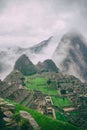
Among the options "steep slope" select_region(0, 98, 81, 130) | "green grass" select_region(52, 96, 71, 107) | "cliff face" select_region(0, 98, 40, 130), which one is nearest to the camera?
"cliff face" select_region(0, 98, 40, 130)

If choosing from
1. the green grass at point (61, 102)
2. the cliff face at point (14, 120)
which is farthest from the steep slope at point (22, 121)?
the green grass at point (61, 102)

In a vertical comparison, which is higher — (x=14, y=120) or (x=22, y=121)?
(x=14, y=120)

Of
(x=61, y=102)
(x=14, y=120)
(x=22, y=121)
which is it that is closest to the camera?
(x=22, y=121)

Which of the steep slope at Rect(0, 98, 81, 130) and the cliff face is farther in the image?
the steep slope at Rect(0, 98, 81, 130)

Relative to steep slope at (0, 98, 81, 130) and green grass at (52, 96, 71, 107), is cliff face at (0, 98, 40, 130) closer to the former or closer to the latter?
steep slope at (0, 98, 81, 130)

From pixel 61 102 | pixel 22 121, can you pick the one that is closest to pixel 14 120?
pixel 22 121

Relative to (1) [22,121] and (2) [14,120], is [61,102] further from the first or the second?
(1) [22,121]

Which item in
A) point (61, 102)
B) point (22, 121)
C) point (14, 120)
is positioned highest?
point (61, 102)

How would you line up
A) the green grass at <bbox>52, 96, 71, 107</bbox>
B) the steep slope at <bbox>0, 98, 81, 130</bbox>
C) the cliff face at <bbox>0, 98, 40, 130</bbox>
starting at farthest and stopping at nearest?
the green grass at <bbox>52, 96, 71, 107</bbox> < the steep slope at <bbox>0, 98, 81, 130</bbox> < the cliff face at <bbox>0, 98, 40, 130</bbox>

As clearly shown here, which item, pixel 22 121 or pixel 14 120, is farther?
pixel 14 120

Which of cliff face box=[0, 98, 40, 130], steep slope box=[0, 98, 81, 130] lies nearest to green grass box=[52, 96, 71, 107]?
steep slope box=[0, 98, 81, 130]

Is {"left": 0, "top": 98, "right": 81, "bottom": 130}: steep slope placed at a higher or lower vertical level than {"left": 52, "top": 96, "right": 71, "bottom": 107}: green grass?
lower

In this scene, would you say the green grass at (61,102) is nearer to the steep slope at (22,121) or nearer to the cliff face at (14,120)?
the steep slope at (22,121)
